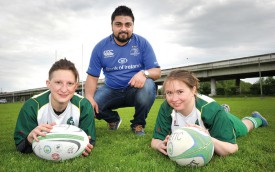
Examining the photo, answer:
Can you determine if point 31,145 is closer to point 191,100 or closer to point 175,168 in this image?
point 175,168

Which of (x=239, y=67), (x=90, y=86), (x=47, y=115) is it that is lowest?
(x=47, y=115)

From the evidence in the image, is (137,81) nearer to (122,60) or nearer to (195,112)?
(122,60)

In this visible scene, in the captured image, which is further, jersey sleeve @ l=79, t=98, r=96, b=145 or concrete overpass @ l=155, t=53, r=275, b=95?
concrete overpass @ l=155, t=53, r=275, b=95

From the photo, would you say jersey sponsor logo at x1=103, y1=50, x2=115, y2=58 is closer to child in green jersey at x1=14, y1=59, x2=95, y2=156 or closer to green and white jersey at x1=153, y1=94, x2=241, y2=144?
child in green jersey at x1=14, y1=59, x2=95, y2=156

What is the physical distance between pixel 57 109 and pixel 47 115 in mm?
195

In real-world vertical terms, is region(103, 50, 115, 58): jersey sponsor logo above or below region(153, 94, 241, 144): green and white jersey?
above

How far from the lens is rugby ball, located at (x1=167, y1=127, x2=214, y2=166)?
3600mm

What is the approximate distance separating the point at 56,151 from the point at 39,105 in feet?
3.51

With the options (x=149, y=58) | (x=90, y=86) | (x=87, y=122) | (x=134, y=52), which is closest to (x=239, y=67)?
(x=149, y=58)

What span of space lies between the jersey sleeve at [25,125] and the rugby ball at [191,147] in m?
2.37

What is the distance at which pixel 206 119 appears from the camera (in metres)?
4.18

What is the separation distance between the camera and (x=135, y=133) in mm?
6707

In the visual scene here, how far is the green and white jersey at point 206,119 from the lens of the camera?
4.13 metres

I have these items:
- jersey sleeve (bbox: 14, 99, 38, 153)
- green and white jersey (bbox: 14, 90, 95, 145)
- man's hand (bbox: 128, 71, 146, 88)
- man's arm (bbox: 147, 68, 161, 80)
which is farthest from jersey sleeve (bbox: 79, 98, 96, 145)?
man's arm (bbox: 147, 68, 161, 80)
